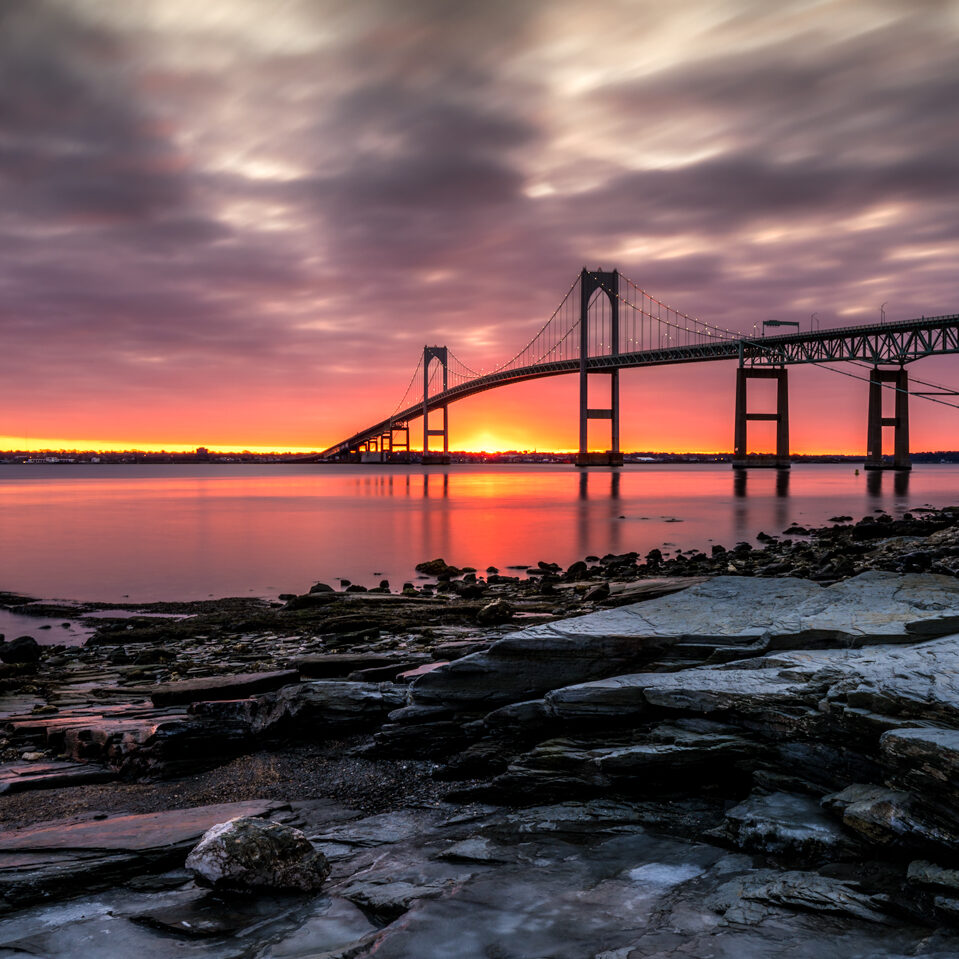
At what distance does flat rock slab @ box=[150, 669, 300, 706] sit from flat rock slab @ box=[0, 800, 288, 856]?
1.64 metres

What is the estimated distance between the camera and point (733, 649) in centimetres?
453

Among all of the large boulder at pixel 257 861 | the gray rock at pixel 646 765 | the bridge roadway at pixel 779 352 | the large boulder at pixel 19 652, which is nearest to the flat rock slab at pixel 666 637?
the gray rock at pixel 646 765

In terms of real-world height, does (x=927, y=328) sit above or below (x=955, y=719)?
above

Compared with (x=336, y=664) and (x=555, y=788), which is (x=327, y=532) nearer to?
(x=336, y=664)

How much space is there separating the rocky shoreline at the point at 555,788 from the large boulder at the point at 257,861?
0.08 meters

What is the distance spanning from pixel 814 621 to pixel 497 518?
26.3 metres

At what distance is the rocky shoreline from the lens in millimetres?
2721

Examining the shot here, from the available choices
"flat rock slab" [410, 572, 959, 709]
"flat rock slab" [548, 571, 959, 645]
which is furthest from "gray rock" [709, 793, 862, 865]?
"flat rock slab" [548, 571, 959, 645]

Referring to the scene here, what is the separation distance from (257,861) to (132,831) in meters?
0.87

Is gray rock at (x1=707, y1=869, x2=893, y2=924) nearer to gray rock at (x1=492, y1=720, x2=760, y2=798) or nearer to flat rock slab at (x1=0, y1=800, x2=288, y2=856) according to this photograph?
gray rock at (x1=492, y1=720, x2=760, y2=798)

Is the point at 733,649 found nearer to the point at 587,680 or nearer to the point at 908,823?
the point at 587,680

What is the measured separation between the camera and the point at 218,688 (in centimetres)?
562

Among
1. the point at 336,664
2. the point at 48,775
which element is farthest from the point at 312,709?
the point at 48,775

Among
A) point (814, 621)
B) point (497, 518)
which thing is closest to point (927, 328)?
point (497, 518)
